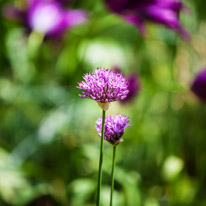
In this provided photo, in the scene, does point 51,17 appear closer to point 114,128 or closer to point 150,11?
point 150,11

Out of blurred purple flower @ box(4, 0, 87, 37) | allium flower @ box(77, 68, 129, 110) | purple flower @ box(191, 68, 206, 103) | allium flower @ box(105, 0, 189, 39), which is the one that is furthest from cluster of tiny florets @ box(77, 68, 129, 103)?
blurred purple flower @ box(4, 0, 87, 37)

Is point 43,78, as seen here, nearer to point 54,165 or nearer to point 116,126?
point 54,165

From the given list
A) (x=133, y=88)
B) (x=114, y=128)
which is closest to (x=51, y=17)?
(x=133, y=88)

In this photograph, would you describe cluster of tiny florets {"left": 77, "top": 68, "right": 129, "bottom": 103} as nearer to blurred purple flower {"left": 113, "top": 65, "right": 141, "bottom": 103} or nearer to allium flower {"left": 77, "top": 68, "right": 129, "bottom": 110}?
allium flower {"left": 77, "top": 68, "right": 129, "bottom": 110}

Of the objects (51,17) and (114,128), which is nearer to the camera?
(114,128)

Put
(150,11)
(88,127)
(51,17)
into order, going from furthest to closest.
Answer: (88,127) → (51,17) → (150,11)

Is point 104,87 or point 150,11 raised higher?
point 150,11

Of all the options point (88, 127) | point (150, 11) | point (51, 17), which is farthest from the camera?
point (88, 127)
